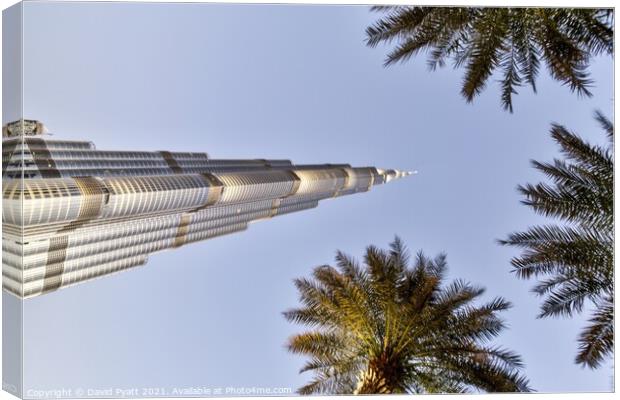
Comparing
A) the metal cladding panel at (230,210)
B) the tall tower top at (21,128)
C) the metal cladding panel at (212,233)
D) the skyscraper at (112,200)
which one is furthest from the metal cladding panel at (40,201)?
the metal cladding panel at (212,233)

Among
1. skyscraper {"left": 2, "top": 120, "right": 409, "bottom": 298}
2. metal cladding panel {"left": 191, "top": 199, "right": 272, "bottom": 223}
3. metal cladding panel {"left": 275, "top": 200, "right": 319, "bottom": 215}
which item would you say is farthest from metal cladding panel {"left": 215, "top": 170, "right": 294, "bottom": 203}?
metal cladding panel {"left": 275, "top": 200, "right": 319, "bottom": 215}

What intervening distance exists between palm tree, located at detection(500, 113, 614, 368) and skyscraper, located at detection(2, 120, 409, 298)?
4006 millimetres

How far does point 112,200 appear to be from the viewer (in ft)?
178

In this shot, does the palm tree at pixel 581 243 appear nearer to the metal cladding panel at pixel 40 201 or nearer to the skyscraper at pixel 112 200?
the skyscraper at pixel 112 200

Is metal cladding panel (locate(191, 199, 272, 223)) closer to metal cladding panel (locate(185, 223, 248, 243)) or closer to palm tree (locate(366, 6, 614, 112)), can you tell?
metal cladding panel (locate(185, 223, 248, 243))

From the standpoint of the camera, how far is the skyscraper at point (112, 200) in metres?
11.8

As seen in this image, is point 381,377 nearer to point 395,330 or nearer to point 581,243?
point 395,330

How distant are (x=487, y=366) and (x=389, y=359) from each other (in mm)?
2086

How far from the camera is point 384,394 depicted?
1161 centimetres

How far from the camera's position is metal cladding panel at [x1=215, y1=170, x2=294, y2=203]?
77625 mm

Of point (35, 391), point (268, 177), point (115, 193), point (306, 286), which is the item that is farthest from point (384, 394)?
point (268, 177)

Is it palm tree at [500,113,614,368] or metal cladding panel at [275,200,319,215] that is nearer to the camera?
palm tree at [500,113,614,368]

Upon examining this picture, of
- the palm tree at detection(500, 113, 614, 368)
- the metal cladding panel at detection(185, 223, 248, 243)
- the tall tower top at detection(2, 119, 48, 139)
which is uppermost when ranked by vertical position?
the metal cladding panel at detection(185, 223, 248, 243)

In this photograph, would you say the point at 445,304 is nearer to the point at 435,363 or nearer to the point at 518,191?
the point at 435,363
